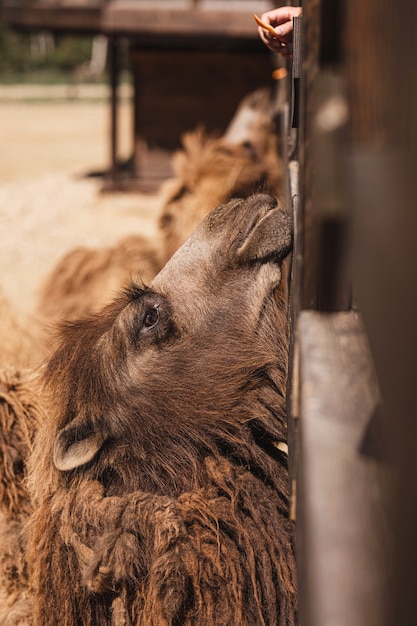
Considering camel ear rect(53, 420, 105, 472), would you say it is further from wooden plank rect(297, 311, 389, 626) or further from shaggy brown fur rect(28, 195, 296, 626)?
wooden plank rect(297, 311, 389, 626)

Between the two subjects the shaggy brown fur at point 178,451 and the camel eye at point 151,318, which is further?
the camel eye at point 151,318

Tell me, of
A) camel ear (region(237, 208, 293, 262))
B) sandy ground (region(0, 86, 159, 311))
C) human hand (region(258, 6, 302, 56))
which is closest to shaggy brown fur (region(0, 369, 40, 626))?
camel ear (region(237, 208, 293, 262))

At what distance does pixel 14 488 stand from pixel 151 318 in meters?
0.90

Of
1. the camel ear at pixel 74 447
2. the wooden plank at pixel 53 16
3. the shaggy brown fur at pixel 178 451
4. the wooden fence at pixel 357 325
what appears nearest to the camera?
the wooden fence at pixel 357 325

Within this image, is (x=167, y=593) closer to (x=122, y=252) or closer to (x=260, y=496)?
(x=260, y=496)

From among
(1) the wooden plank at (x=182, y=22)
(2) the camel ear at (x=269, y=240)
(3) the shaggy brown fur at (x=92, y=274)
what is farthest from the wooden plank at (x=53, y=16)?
(2) the camel ear at (x=269, y=240)

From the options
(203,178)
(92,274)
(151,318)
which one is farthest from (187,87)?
(151,318)

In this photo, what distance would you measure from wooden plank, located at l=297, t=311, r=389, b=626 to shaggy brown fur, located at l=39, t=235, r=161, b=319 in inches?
199

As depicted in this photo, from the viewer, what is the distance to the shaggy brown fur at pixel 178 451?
2316mm

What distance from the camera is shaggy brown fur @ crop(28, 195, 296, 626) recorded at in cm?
232

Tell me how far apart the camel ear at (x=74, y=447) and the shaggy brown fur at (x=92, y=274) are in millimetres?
3776

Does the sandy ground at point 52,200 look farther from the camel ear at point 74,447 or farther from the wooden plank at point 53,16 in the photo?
the camel ear at point 74,447

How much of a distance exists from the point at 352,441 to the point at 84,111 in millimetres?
26866

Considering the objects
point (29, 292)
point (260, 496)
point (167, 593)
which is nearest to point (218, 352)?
point (260, 496)
